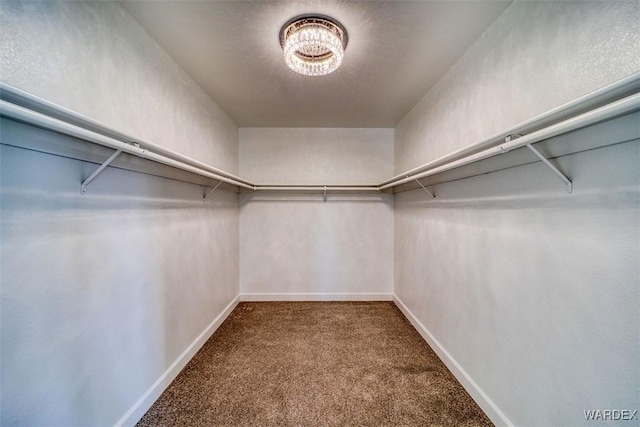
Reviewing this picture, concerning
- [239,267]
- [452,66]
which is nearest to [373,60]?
[452,66]

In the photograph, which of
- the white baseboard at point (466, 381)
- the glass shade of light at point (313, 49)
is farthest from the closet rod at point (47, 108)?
the white baseboard at point (466, 381)

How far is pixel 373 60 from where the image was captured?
1662mm

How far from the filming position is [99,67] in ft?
3.73

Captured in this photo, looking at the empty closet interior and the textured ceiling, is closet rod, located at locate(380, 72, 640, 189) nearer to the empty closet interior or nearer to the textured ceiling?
the empty closet interior

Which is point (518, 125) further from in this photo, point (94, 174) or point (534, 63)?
point (94, 174)

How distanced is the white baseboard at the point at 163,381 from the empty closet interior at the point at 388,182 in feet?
0.06

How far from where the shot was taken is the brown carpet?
141 cm

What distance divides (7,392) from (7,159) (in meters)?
0.80

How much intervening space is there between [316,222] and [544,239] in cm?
235

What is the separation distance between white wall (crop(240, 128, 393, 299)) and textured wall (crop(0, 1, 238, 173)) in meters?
1.30

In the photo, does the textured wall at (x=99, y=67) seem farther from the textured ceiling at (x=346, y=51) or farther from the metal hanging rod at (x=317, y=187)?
the metal hanging rod at (x=317, y=187)

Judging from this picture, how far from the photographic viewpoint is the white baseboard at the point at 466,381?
1332 mm

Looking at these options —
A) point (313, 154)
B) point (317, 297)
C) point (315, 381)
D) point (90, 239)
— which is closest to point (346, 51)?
point (313, 154)

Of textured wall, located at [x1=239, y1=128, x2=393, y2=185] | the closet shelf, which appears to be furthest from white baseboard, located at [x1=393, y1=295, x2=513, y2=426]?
textured wall, located at [x1=239, y1=128, x2=393, y2=185]
